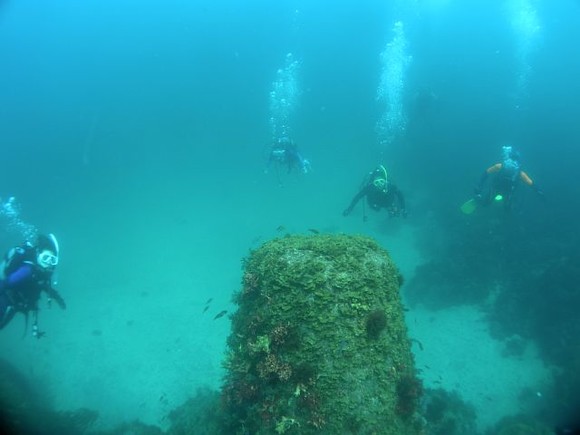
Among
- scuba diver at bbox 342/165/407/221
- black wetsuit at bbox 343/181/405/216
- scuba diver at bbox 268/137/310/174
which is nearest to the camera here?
scuba diver at bbox 342/165/407/221

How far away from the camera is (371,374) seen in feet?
15.7

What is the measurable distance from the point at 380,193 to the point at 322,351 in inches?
334

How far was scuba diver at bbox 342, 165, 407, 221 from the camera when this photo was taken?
38.8 ft

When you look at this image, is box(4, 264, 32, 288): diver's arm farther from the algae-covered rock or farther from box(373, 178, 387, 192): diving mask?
box(373, 178, 387, 192): diving mask

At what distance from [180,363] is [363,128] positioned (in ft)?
126

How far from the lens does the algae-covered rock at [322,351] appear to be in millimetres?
4613

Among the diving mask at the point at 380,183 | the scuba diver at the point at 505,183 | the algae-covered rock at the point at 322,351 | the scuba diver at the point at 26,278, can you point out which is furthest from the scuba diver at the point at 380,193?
the scuba diver at the point at 26,278

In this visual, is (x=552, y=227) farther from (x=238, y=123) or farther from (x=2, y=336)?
(x=238, y=123)

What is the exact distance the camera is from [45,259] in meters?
9.96

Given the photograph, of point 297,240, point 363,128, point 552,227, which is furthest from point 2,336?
point 363,128

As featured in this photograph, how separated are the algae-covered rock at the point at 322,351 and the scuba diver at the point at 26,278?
23.8 ft

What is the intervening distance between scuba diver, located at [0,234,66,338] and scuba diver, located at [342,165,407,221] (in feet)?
29.2

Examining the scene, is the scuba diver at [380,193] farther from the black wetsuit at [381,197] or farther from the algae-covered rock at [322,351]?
the algae-covered rock at [322,351]

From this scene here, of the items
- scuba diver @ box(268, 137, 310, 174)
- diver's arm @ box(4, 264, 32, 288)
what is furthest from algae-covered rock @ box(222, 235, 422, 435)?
scuba diver @ box(268, 137, 310, 174)
